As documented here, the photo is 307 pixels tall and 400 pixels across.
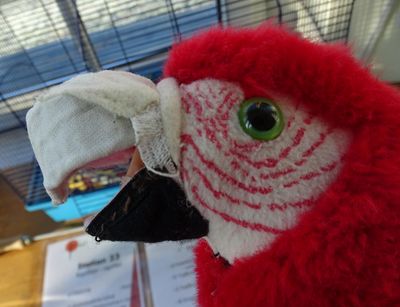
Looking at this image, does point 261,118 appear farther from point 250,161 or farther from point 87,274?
point 87,274

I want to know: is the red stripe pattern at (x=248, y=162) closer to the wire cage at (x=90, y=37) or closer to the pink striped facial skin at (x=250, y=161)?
the pink striped facial skin at (x=250, y=161)

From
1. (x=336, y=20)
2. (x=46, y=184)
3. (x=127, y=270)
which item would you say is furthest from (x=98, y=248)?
(x=336, y=20)

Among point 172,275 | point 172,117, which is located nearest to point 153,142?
point 172,117

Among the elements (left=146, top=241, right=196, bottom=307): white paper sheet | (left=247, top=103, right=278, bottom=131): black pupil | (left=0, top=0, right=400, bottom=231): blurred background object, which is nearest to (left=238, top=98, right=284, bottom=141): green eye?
(left=247, top=103, right=278, bottom=131): black pupil

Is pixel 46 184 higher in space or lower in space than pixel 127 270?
higher

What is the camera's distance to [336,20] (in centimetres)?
65

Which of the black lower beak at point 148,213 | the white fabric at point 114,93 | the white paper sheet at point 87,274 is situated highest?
the white fabric at point 114,93

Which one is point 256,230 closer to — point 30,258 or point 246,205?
point 246,205

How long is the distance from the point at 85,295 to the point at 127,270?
0.22 ft

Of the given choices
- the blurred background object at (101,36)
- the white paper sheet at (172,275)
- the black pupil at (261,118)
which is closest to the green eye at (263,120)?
the black pupil at (261,118)

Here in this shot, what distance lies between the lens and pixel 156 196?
0.24 m

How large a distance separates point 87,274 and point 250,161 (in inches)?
17.9

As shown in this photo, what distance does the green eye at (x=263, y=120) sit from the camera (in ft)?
0.70

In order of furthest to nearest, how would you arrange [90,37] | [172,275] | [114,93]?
1. [90,37]
2. [172,275]
3. [114,93]
